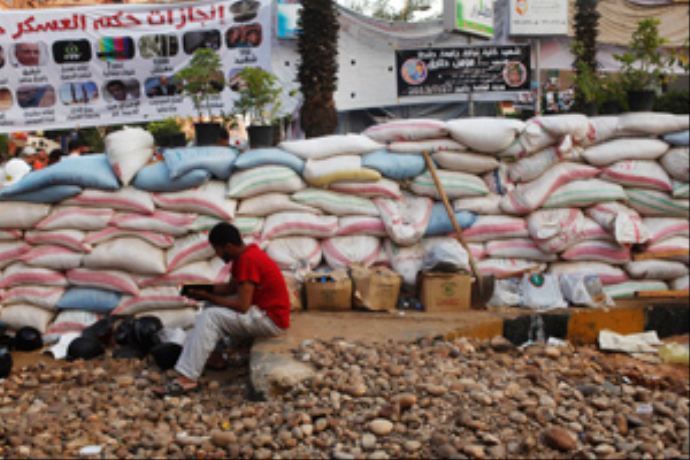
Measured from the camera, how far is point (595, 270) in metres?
5.12

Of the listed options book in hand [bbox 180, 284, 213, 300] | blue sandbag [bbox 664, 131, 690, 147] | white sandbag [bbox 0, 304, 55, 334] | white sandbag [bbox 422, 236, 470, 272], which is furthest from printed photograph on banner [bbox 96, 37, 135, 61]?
blue sandbag [bbox 664, 131, 690, 147]

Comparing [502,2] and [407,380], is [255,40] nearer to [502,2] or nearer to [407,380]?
[502,2]

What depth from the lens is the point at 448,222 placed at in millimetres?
5277

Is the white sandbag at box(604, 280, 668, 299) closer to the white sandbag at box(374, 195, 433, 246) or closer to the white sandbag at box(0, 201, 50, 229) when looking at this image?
the white sandbag at box(374, 195, 433, 246)

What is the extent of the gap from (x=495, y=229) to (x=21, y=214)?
3513 millimetres

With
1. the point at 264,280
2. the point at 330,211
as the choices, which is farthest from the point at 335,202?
the point at 264,280

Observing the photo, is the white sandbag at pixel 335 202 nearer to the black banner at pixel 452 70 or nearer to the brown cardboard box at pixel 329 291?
the brown cardboard box at pixel 329 291

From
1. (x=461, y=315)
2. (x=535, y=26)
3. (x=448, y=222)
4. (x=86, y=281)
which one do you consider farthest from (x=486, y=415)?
(x=535, y=26)

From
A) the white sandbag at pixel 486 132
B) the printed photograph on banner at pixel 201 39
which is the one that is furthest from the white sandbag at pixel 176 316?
the printed photograph on banner at pixel 201 39

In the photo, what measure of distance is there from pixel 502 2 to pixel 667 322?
668 centimetres

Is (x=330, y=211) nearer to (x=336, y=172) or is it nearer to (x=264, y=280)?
(x=336, y=172)

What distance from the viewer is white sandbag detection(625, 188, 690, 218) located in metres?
4.84

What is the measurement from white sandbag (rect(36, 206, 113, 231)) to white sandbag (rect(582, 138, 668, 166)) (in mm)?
3630

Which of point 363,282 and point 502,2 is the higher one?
point 502,2
